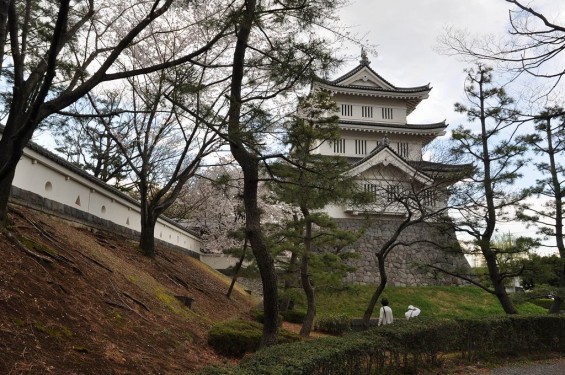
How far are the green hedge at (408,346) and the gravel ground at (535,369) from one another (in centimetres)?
63

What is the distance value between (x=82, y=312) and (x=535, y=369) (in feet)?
28.9

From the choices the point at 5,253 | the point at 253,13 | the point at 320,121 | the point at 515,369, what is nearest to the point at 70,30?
the point at 253,13

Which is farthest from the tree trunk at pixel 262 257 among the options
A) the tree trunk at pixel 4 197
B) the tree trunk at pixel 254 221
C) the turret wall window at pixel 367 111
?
the turret wall window at pixel 367 111

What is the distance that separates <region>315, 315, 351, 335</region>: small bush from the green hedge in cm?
707

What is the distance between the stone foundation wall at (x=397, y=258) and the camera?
24.6 meters

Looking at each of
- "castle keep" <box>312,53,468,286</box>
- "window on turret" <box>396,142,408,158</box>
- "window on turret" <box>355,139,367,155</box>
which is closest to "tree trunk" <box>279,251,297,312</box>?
"castle keep" <box>312,53,468,286</box>

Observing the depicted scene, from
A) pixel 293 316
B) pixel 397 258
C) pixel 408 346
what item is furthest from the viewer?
pixel 397 258

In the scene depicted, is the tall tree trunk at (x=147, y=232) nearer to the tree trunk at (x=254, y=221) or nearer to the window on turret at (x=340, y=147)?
the tree trunk at (x=254, y=221)

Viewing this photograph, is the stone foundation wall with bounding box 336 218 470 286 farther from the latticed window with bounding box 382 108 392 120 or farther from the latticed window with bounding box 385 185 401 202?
the latticed window with bounding box 385 185 401 202

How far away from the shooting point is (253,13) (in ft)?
22.7

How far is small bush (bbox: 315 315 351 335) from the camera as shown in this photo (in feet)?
55.6

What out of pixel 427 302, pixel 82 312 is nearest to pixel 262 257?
pixel 82 312

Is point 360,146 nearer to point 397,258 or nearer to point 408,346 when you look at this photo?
point 397,258

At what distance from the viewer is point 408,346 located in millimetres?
7984
